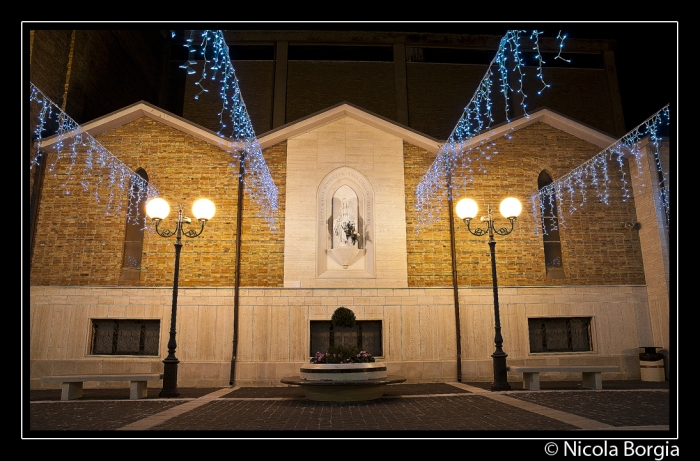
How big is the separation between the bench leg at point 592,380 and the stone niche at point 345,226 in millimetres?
5170

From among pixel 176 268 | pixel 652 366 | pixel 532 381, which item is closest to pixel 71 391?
pixel 176 268

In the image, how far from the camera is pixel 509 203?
33.7 feet

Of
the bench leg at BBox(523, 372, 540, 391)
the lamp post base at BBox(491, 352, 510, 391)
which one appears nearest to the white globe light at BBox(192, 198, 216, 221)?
the lamp post base at BBox(491, 352, 510, 391)

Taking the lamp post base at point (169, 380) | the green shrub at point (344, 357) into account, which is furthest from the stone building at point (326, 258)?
the green shrub at point (344, 357)

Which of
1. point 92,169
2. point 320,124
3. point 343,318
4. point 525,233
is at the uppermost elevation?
point 320,124

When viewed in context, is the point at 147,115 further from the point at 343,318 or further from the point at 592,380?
the point at 592,380

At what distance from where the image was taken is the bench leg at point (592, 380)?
32.7 feet

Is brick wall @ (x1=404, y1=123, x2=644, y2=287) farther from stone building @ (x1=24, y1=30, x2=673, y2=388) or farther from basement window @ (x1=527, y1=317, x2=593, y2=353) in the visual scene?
basement window @ (x1=527, y1=317, x2=593, y2=353)

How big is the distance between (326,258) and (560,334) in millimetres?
6147

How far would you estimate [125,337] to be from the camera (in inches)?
474

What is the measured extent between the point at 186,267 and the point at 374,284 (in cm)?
465

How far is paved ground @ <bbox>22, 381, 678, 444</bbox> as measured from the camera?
536 centimetres

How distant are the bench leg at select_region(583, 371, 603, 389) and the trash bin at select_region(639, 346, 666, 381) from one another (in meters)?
2.28

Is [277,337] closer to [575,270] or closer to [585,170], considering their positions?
[575,270]
